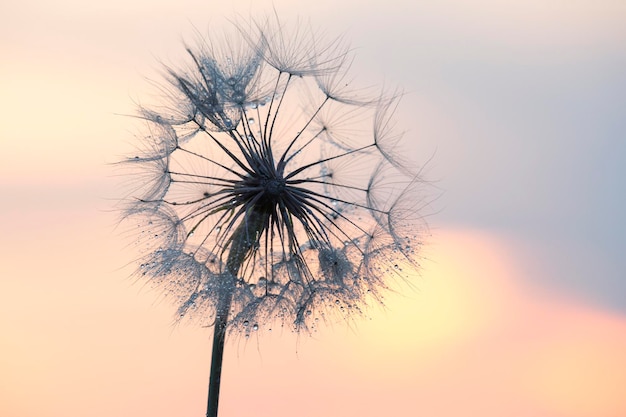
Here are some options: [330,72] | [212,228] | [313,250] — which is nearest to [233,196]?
[212,228]

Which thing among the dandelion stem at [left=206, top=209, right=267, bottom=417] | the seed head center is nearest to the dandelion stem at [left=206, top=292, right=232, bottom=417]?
the dandelion stem at [left=206, top=209, right=267, bottom=417]

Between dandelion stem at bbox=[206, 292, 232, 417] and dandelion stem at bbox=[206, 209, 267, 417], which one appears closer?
dandelion stem at bbox=[206, 209, 267, 417]

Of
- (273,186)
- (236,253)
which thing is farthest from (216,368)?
(273,186)

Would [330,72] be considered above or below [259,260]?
above

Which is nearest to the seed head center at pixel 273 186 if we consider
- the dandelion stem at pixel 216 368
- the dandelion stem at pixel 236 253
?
the dandelion stem at pixel 236 253

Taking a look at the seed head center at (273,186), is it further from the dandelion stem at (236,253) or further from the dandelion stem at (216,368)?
the dandelion stem at (216,368)

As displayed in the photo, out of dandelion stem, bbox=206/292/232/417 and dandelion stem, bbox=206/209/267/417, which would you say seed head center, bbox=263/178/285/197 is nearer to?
dandelion stem, bbox=206/209/267/417

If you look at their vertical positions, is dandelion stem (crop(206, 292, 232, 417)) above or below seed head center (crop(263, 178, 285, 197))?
below

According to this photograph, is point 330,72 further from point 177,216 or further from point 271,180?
point 177,216

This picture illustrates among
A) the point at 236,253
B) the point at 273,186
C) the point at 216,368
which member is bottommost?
the point at 216,368

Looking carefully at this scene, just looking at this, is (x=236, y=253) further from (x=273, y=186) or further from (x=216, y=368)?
(x=216, y=368)

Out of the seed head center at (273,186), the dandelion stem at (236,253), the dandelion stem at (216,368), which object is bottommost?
the dandelion stem at (216,368)
